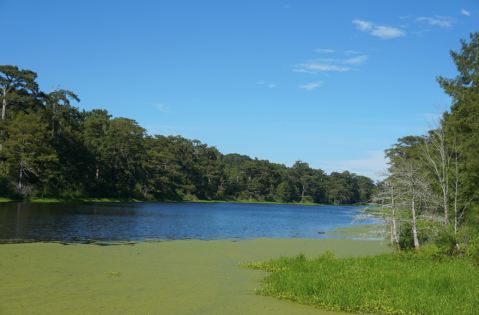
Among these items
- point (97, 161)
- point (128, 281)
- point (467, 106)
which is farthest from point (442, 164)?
point (97, 161)

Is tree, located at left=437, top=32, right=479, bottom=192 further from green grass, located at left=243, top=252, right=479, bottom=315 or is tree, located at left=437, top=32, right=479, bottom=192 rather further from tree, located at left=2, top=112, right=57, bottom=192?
tree, located at left=2, top=112, right=57, bottom=192

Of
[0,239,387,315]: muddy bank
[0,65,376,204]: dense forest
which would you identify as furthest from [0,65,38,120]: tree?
[0,239,387,315]: muddy bank

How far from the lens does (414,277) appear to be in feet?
39.5

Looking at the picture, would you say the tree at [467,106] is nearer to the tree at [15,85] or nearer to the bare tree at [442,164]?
the bare tree at [442,164]

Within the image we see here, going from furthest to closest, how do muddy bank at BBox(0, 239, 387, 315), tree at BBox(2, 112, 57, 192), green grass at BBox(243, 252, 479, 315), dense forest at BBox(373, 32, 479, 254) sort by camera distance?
tree at BBox(2, 112, 57, 192) < dense forest at BBox(373, 32, 479, 254) < muddy bank at BBox(0, 239, 387, 315) < green grass at BBox(243, 252, 479, 315)

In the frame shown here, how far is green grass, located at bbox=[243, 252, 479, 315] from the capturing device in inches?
392

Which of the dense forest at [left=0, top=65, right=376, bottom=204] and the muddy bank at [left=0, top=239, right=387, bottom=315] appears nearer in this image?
the muddy bank at [left=0, top=239, right=387, bottom=315]

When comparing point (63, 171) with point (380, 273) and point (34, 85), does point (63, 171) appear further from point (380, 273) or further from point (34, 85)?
point (380, 273)

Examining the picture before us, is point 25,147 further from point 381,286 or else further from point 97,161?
point 381,286

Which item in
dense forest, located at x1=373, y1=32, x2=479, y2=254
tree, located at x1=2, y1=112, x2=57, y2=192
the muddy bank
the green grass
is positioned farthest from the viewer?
tree, located at x1=2, y1=112, x2=57, y2=192

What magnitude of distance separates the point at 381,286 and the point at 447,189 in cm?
1006

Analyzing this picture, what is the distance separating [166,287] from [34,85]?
68655 mm

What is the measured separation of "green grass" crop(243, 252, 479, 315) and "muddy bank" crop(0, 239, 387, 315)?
69cm

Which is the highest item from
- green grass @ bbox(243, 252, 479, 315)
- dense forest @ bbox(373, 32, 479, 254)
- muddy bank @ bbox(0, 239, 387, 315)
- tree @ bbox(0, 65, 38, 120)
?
tree @ bbox(0, 65, 38, 120)
